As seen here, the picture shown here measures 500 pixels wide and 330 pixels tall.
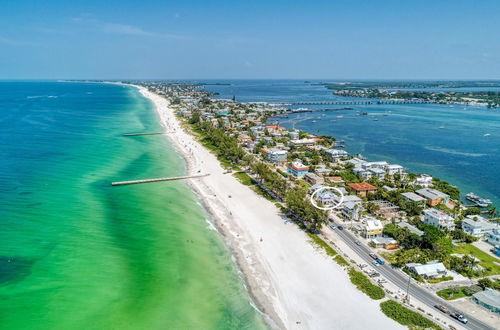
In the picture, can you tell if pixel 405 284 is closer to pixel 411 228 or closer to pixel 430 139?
pixel 411 228

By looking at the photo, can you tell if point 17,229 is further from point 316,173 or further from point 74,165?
point 316,173

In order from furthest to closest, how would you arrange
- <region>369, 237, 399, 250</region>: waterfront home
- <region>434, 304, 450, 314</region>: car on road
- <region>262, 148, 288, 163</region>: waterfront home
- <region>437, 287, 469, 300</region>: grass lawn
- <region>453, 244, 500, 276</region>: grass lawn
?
<region>262, 148, 288, 163</region>: waterfront home < <region>369, 237, 399, 250</region>: waterfront home < <region>453, 244, 500, 276</region>: grass lawn < <region>437, 287, 469, 300</region>: grass lawn < <region>434, 304, 450, 314</region>: car on road

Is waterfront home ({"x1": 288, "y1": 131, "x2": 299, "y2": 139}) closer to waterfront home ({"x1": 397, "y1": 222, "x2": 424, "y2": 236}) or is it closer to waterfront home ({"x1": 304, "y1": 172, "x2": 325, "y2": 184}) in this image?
waterfront home ({"x1": 304, "y1": 172, "x2": 325, "y2": 184})

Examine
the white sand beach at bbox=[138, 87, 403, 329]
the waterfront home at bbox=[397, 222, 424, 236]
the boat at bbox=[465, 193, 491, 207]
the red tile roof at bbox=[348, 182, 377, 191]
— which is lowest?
the white sand beach at bbox=[138, 87, 403, 329]

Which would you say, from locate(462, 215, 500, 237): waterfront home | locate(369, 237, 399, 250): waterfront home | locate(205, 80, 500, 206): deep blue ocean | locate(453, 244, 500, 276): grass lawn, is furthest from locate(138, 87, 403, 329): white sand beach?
locate(205, 80, 500, 206): deep blue ocean

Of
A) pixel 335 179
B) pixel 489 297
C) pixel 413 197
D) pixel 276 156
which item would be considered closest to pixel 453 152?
pixel 413 197

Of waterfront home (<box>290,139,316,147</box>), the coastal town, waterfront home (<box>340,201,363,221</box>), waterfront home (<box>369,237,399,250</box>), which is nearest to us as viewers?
the coastal town
